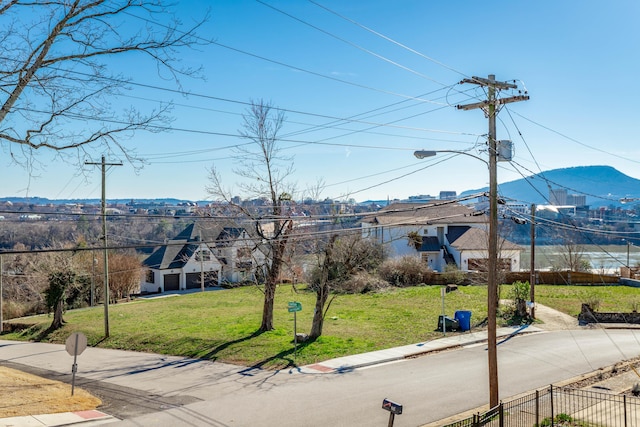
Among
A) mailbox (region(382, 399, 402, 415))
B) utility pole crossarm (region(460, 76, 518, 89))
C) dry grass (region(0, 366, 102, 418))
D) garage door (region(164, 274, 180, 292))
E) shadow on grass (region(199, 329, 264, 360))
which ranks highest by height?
utility pole crossarm (region(460, 76, 518, 89))

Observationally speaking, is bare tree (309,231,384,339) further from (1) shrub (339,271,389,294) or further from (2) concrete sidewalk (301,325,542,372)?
(1) shrub (339,271,389,294)

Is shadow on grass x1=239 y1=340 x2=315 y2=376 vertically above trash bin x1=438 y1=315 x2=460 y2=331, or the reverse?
trash bin x1=438 y1=315 x2=460 y2=331

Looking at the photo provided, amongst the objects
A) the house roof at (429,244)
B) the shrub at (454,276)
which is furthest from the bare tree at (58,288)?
the house roof at (429,244)

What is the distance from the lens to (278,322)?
1196 inches

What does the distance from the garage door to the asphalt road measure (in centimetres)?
2957

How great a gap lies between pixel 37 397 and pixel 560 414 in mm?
15280

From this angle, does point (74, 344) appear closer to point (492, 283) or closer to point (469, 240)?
point (492, 283)

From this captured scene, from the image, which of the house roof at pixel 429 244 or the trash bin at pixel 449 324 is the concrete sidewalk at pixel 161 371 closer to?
the trash bin at pixel 449 324

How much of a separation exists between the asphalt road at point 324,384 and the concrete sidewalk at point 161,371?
0.15ft

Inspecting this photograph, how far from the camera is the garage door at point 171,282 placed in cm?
5641

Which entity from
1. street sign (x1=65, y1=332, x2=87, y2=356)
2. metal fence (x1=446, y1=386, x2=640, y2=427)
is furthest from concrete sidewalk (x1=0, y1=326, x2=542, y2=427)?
metal fence (x1=446, y1=386, x2=640, y2=427)

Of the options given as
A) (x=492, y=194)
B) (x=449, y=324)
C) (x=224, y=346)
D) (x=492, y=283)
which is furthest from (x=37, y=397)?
(x=449, y=324)

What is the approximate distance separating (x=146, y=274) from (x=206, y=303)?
17.2m

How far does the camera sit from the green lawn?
79.7 feet
